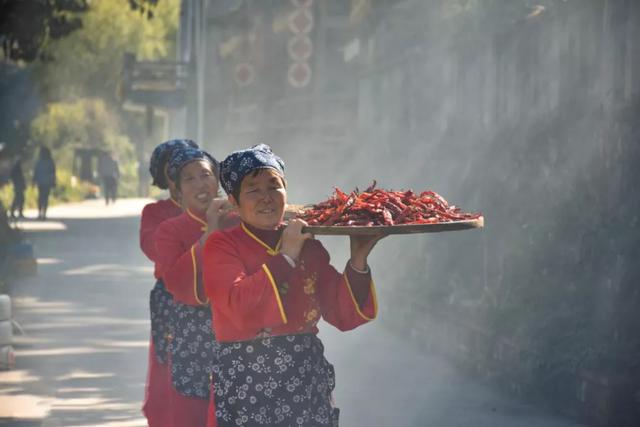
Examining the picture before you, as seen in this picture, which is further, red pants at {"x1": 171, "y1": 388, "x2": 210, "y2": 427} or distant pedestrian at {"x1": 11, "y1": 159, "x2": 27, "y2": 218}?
distant pedestrian at {"x1": 11, "y1": 159, "x2": 27, "y2": 218}

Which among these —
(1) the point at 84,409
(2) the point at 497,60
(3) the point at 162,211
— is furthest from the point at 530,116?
(3) the point at 162,211

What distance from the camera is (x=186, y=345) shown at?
5.71 metres

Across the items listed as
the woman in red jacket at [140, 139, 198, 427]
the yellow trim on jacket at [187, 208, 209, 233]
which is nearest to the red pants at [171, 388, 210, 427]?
the woman in red jacket at [140, 139, 198, 427]

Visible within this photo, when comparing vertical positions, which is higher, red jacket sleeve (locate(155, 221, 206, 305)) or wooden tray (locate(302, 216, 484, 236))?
wooden tray (locate(302, 216, 484, 236))

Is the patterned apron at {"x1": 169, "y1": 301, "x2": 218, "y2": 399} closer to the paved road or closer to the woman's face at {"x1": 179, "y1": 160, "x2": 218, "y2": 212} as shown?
the woman's face at {"x1": 179, "y1": 160, "x2": 218, "y2": 212}

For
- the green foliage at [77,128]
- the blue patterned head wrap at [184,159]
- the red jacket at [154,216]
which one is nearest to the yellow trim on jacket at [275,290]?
the blue patterned head wrap at [184,159]

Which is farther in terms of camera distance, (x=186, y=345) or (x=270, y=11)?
(x=270, y=11)

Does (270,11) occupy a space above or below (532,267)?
above

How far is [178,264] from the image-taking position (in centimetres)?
543

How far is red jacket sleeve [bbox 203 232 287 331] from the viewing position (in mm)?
4125

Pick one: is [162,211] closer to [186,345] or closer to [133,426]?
[186,345]

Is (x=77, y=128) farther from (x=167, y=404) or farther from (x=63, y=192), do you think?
(x=167, y=404)

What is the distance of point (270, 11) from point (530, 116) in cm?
1665

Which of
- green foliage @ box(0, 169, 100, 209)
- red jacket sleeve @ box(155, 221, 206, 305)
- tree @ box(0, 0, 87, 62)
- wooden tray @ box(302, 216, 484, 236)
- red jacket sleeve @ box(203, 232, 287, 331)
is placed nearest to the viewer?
wooden tray @ box(302, 216, 484, 236)
